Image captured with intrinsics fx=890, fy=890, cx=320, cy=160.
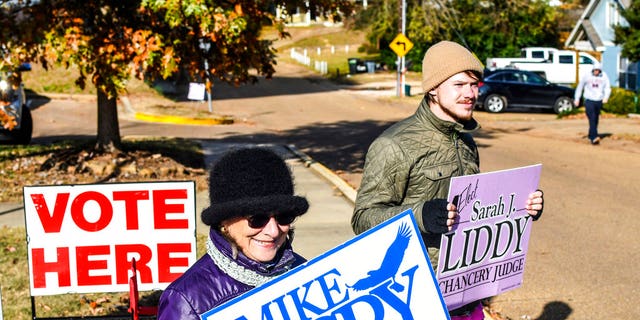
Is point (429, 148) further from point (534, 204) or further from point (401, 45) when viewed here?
point (401, 45)

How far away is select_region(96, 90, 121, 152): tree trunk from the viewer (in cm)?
1457

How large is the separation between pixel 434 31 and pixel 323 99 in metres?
16.1

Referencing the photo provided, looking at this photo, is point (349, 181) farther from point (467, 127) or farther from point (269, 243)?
point (269, 243)

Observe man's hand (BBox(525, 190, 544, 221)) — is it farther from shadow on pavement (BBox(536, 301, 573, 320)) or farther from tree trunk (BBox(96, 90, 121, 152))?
tree trunk (BBox(96, 90, 121, 152))

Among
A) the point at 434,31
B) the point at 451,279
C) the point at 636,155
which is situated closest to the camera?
the point at 451,279

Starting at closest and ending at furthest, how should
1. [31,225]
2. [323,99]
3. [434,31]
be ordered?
[31,225] < [323,99] < [434,31]

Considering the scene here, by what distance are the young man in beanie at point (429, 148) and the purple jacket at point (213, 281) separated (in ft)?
4.38

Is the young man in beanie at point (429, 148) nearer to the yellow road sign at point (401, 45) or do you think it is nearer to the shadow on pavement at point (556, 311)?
the shadow on pavement at point (556, 311)

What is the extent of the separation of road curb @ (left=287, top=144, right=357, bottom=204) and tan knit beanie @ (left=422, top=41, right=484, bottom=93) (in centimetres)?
733

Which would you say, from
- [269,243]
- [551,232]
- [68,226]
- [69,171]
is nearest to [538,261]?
[551,232]

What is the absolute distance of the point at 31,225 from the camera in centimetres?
573

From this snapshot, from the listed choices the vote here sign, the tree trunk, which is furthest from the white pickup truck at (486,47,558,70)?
the vote here sign

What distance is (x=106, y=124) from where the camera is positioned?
47.9 ft

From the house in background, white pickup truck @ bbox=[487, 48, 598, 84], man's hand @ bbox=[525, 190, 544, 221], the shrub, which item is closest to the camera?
man's hand @ bbox=[525, 190, 544, 221]
